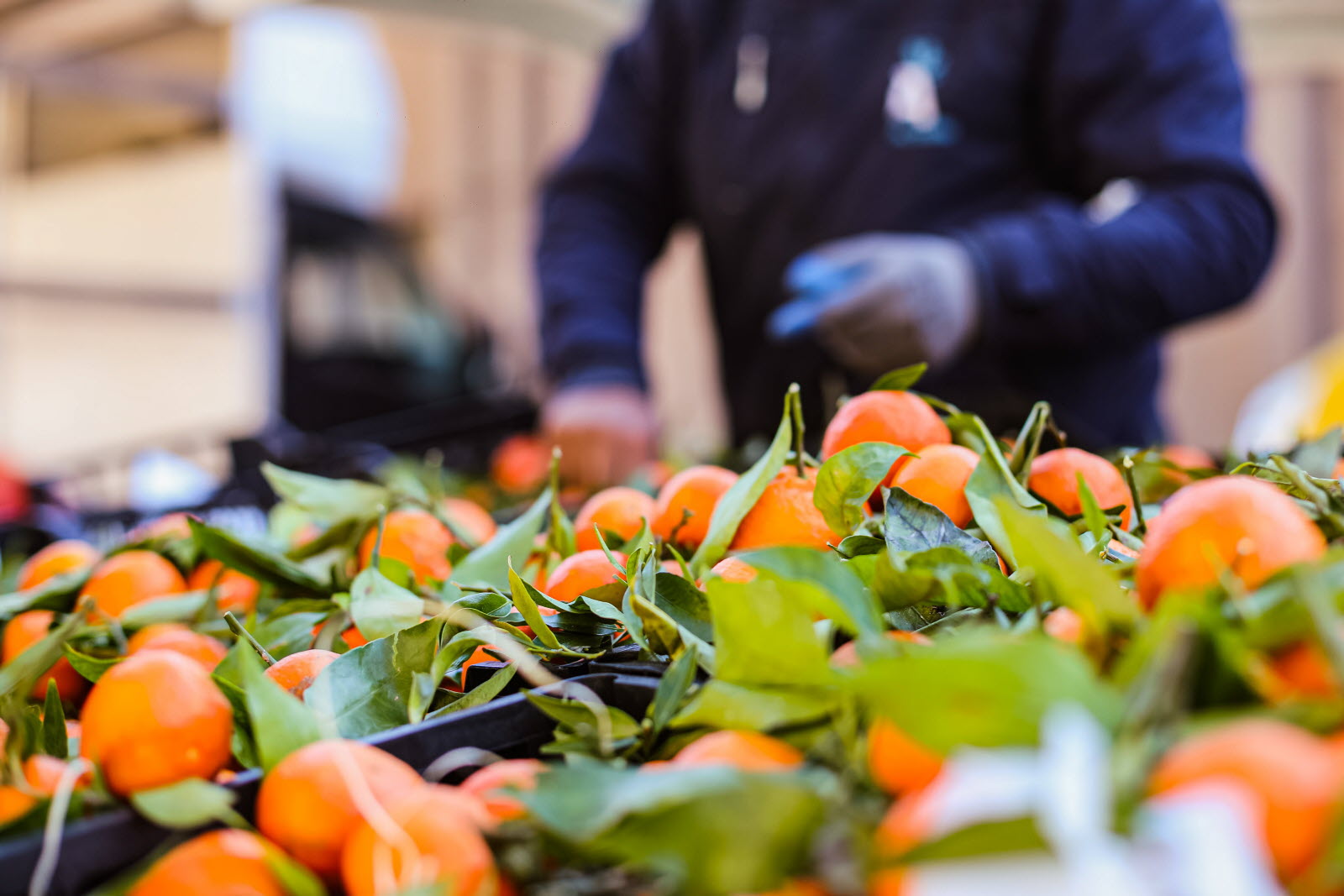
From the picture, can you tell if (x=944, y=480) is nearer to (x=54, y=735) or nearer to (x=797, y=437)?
(x=797, y=437)

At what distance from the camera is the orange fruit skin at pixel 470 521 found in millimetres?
697

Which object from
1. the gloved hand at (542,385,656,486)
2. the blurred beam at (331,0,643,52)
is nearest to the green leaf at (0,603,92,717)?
the gloved hand at (542,385,656,486)

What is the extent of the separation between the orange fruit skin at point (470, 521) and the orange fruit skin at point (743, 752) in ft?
1.19

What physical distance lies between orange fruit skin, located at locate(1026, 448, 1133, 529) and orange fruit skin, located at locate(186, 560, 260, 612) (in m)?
0.45

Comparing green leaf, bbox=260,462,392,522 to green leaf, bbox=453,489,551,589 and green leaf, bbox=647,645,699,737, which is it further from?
green leaf, bbox=647,645,699,737

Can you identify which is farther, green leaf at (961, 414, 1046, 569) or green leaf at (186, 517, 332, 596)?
green leaf at (186, 517, 332, 596)

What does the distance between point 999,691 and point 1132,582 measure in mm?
157

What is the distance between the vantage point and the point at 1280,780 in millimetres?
257

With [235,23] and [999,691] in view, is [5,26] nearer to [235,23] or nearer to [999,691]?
[235,23]

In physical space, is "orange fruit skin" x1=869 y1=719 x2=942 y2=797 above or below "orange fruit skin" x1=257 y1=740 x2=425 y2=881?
above

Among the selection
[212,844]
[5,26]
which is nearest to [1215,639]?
[212,844]

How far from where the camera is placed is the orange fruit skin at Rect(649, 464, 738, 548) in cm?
58

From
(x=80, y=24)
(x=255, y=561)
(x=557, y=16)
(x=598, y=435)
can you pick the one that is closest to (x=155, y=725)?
(x=255, y=561)

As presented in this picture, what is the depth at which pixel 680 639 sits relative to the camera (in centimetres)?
44
